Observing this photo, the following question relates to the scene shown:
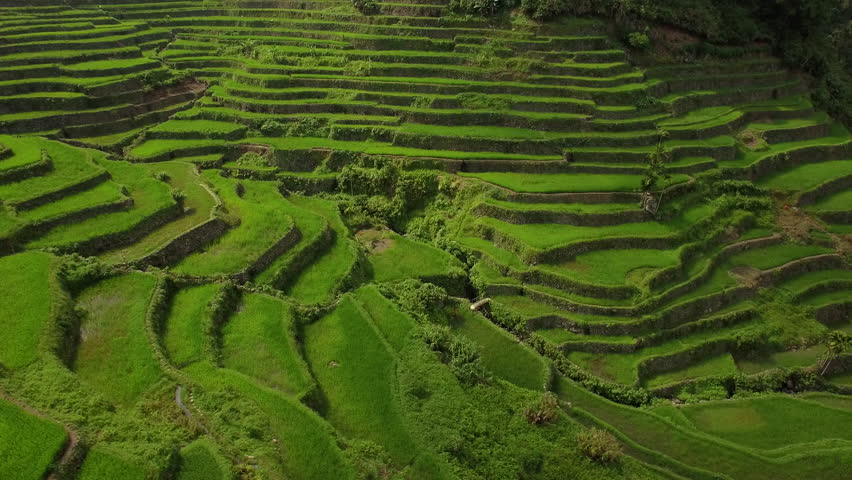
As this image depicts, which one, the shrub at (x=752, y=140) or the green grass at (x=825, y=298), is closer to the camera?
the green grass at (x=825, y=298)

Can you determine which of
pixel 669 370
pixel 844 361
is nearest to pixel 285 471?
pixel 669 370

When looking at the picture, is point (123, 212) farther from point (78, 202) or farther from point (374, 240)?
point (374, 240)

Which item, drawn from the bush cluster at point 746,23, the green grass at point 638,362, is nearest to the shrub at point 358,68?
the bush cluster at point 746,23

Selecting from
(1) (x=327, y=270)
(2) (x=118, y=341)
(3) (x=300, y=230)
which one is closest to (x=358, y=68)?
(3) (x=300, y=230)

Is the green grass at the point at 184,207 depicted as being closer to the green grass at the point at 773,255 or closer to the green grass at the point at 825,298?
the green grass at the point at 773,255

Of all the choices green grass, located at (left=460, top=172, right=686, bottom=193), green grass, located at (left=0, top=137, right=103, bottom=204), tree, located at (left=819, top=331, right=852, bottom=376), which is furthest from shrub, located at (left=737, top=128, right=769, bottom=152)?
green grass, located at (left=0, top=137, right=103, bottom=204)

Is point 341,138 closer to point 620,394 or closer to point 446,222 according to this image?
point 446,222
